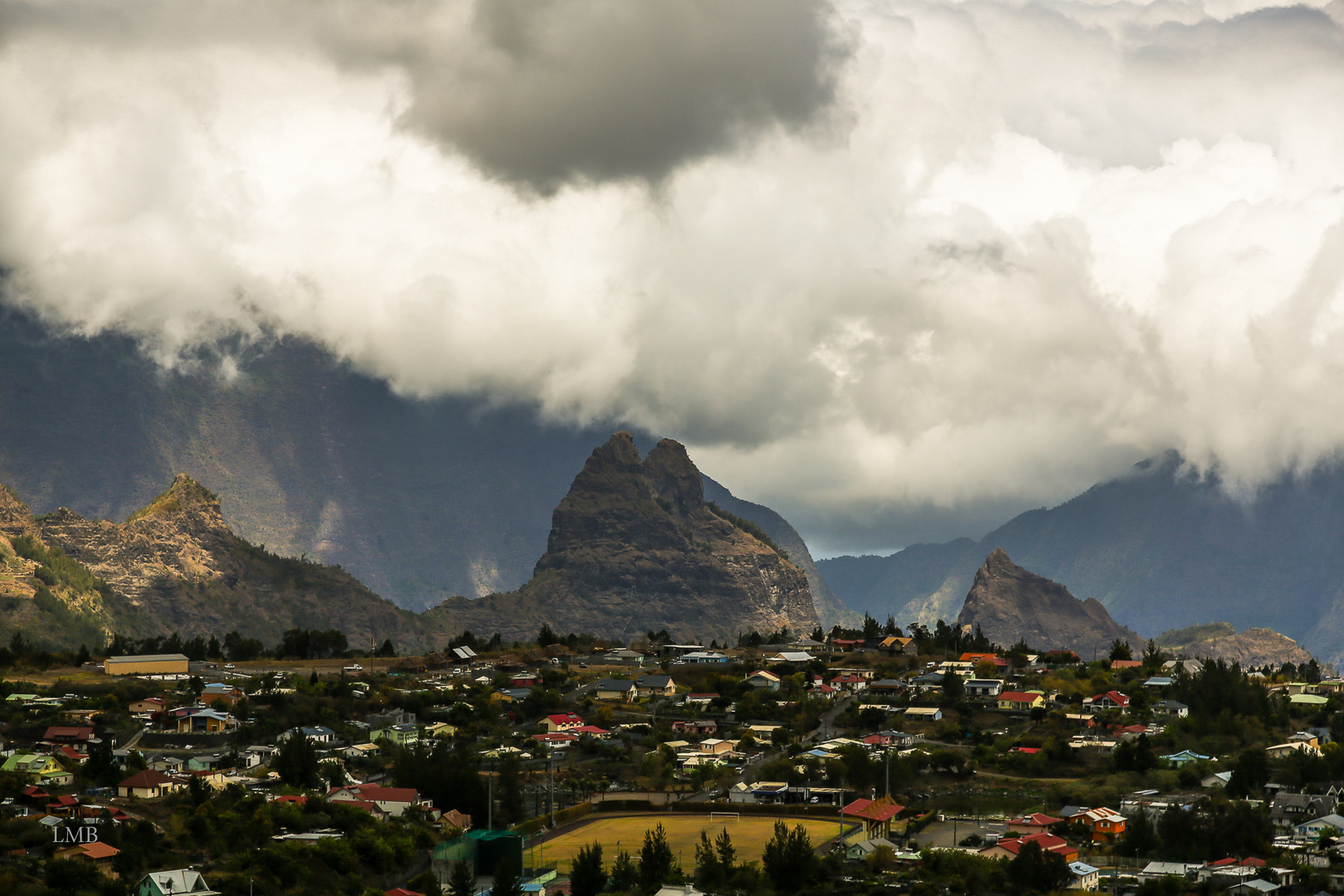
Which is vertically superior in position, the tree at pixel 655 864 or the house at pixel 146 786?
the house at pixel 146 786

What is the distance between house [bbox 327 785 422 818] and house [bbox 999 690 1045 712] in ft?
222

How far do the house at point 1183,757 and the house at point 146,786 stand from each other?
235 feet

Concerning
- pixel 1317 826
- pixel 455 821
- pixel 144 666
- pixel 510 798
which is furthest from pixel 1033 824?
pixel 144 666

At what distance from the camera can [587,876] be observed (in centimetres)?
8338

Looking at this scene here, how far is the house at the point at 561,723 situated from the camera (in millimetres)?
144163

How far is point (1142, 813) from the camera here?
97.2 meters

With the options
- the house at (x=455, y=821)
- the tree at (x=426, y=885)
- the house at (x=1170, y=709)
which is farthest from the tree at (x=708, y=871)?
the house at (x=1170, y=709)

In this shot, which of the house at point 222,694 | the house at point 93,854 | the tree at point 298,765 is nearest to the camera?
the house at point 93,854

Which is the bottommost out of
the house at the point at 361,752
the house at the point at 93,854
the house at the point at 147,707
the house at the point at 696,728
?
the house at the point at 93,854

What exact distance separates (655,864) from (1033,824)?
27.2 m

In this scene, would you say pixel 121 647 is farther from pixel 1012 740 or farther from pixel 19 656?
pixel 1012 740

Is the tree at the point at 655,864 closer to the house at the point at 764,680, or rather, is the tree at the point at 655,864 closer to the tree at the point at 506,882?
the tree at the point at 506,882

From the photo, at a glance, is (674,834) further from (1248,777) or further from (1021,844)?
(1248,777)

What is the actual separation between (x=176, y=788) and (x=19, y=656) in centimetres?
8351
